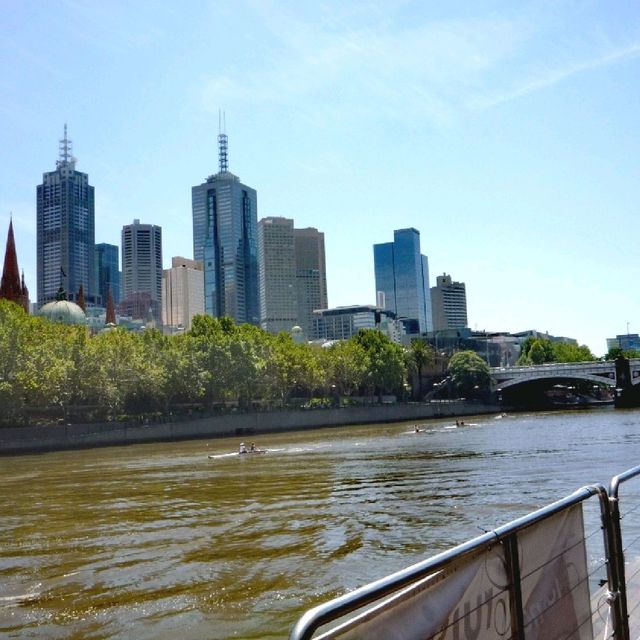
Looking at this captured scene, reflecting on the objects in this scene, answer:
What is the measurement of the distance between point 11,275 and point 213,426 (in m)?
66.7

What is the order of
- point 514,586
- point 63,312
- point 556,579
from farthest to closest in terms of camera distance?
point 63,312
point 556,579
point 514,586

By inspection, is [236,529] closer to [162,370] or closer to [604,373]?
[162,370]

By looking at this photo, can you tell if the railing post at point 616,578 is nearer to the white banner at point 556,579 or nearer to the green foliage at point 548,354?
the white banner at point 556,579

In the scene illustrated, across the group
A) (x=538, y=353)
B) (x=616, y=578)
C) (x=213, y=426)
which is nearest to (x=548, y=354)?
(x=538, y=353)

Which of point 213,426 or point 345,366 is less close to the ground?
point 345,366

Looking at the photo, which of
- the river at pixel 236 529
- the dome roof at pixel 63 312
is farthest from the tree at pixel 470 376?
the river at pixel 236 529

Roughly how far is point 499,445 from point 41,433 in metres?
43.8

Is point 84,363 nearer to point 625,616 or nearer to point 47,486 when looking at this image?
point 47,486

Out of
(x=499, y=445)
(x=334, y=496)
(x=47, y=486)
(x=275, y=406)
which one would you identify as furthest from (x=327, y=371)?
(x=334, y=496)

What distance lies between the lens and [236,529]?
819 inches

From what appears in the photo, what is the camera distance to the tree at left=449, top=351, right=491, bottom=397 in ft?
435

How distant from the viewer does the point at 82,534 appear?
21.2 m

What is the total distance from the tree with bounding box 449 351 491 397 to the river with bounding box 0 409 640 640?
87735 millimetres

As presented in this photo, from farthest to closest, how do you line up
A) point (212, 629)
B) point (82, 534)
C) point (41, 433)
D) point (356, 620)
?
point (41, 433), point (82, 534), point (212, 629), point (356, 620)
